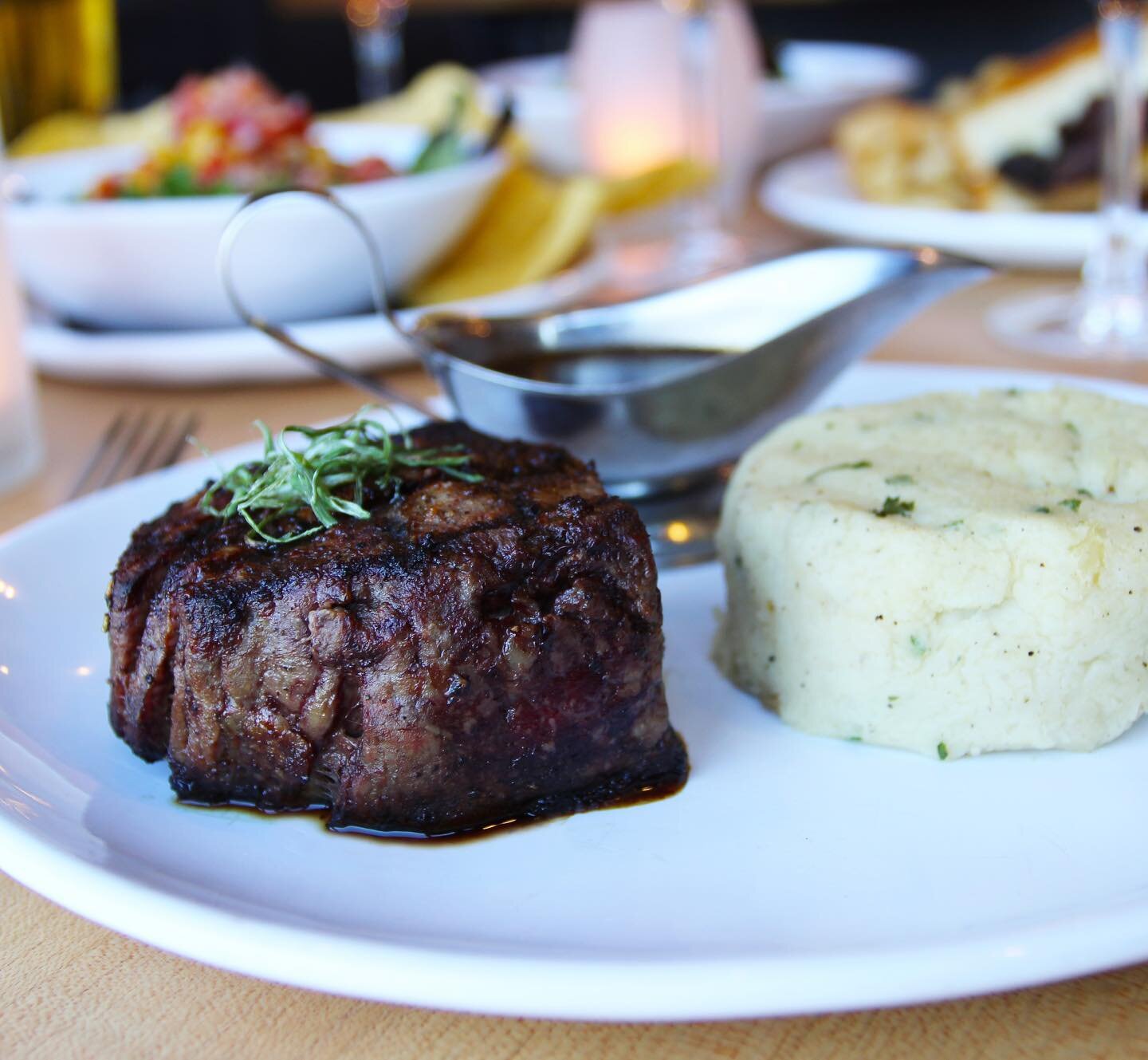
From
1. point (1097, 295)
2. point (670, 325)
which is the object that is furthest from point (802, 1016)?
point (1097, 295)

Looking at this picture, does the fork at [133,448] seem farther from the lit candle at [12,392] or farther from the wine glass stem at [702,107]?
the wine glass stem at [702,107]

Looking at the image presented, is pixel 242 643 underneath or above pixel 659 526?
above

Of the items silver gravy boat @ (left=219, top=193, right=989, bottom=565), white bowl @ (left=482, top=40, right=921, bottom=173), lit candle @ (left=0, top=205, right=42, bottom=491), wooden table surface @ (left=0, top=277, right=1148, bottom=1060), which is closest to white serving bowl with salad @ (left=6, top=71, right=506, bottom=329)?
lit candle @ (left=0, top=205, right=42, bottom=491)

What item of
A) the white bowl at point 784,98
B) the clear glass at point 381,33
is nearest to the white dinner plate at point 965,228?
the white bowl at point 784,98

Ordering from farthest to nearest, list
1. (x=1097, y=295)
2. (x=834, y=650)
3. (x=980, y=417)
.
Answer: (x=1097, y=295), (x=980, y=417), (x=834, y=650)

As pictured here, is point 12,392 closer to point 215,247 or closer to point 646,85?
point 215,247

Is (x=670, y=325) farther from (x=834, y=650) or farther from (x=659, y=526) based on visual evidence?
(x=834, y=650)

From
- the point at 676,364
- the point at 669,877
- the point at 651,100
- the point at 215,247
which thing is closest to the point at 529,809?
the point at 669,877
